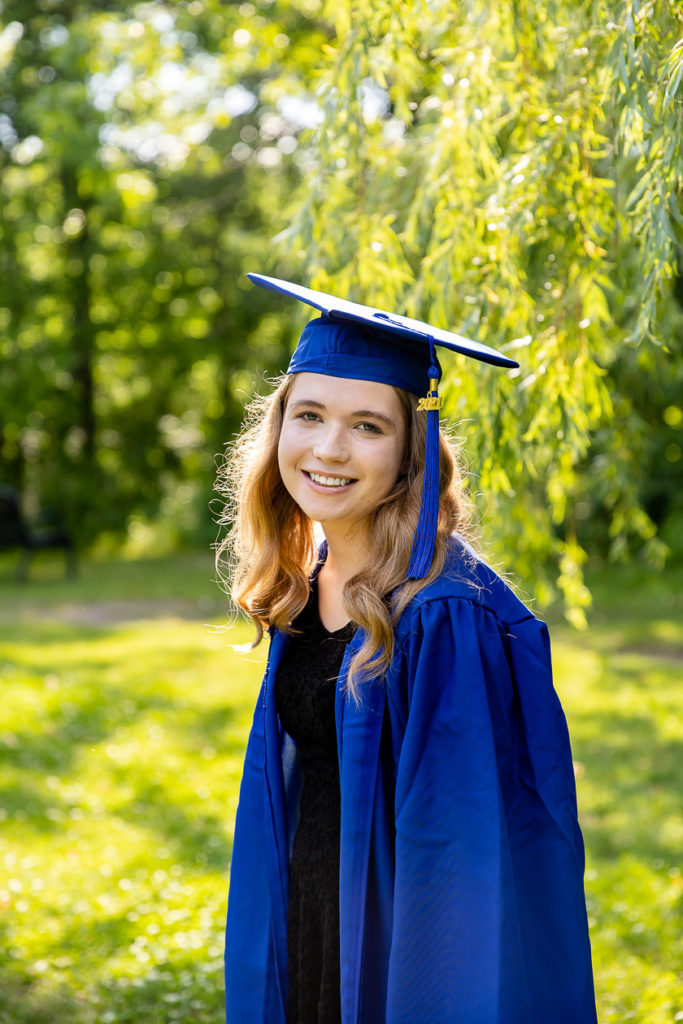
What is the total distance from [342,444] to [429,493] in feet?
0.65

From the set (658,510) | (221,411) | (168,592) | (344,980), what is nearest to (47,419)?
(221,411)

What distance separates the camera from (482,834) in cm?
174

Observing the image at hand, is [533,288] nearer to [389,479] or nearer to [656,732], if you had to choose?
[389,479]

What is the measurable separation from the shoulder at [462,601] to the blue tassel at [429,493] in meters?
0.05

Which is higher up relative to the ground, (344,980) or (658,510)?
(658,510)

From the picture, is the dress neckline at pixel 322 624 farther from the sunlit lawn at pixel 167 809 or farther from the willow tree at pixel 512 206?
the willow tree at pixel 512 206

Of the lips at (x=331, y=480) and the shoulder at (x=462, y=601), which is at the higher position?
the lips at (x=331, y=480)

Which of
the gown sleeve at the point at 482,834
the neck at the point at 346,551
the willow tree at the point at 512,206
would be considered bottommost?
the gown sleeve at the point at 482,834

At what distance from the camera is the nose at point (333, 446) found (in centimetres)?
203

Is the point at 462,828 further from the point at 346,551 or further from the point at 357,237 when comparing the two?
the point at 357,237

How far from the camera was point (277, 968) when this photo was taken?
2.22m

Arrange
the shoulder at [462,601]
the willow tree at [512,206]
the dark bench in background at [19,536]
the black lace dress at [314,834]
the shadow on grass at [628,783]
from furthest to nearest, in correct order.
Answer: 1. the dark bench in background at [19,536]
2. the shadow on grass at [628,783]
3. the willow tree at [512,206]
4. the black lace dress at [314,834]
5. the shoulder at [462,601]

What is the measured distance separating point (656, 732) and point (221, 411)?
13490 millimetres

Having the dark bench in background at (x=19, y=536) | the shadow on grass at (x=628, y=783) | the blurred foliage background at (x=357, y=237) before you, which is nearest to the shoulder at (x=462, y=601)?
the blurred foliage background at (x=357, y=237)
